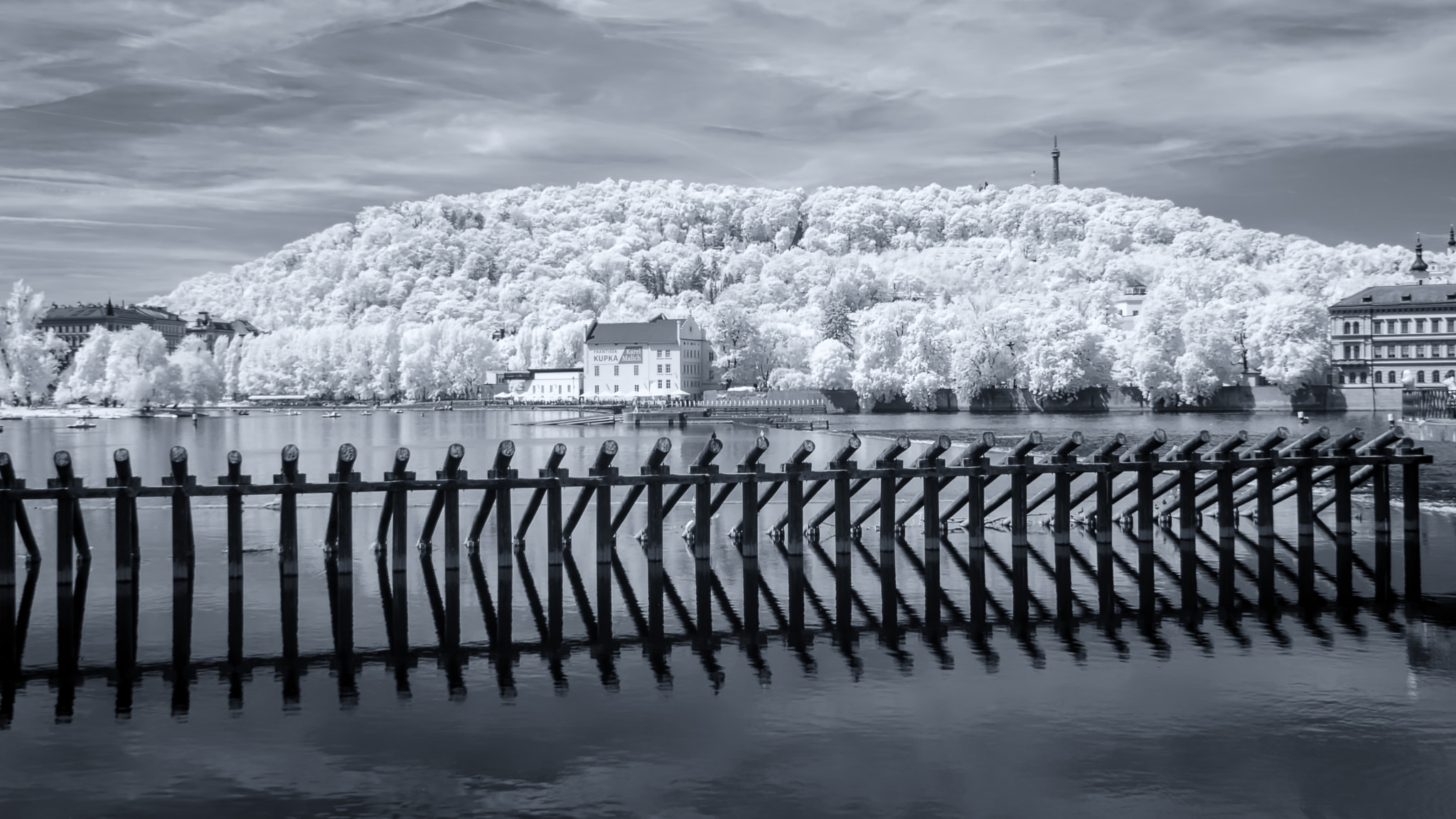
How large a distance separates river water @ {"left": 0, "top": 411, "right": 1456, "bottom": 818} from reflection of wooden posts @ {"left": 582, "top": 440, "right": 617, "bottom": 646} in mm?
486

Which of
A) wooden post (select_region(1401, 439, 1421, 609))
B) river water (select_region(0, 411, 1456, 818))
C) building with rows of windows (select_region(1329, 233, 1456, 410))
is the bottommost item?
river water (select_region(0, 411, 1456, 818))

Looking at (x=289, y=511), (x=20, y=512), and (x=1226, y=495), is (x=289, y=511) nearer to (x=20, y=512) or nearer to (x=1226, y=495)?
(x=20, y=512)

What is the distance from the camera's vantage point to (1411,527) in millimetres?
27391

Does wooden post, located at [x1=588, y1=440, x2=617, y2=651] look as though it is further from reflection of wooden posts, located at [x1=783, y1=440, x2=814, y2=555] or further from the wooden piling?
reflection of wooden posts, located at [x1=783, y1=440, x2=814, y2=555]

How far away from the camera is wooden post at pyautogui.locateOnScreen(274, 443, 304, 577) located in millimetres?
23312

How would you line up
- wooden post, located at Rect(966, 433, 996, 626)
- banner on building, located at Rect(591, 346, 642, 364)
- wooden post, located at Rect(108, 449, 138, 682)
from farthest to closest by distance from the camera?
banner on building, located at Rect(591, 346, 642, 364) → wooden post, located at Rect(966, 433, 996, 626) → wooden post, located at Rect(108, 449, 138, 682)

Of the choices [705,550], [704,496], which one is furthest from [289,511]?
[705,550]

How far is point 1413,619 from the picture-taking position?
22375mm

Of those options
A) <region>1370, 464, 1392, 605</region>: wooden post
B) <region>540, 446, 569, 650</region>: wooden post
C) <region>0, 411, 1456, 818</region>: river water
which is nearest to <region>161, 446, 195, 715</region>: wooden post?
<region>0, 411, 1456, 818</region>: river water

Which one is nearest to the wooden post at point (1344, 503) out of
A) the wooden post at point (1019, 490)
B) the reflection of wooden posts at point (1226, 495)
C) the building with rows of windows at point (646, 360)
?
the reflection of wooden posts at point (1226, 495)

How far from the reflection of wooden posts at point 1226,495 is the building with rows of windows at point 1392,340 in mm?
114450

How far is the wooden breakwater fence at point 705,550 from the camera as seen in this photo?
22.1 meters

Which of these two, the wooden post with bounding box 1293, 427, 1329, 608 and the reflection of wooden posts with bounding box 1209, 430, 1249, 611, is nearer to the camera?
the reflection of wooden posts with bounding box 1209, 430, 1249, 611

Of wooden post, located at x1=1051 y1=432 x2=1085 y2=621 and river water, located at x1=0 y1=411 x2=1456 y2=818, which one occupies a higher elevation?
wooden post, located at x1=1051 y1=432 x2=1085 y2=621
